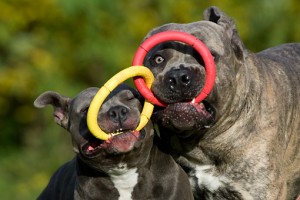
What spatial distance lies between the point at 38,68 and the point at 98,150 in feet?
29.5

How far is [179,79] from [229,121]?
92cm

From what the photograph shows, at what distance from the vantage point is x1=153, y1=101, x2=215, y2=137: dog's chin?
27.6 ft

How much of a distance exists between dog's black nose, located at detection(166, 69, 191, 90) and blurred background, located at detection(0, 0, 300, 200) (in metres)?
8.24

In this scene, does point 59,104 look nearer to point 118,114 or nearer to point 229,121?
point 118,114

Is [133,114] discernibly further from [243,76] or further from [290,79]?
[290,79]

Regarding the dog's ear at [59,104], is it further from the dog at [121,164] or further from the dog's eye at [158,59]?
the dog's eye at [158,59]

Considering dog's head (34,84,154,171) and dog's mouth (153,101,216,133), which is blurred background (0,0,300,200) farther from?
dog's mouth (153,101,216,133)

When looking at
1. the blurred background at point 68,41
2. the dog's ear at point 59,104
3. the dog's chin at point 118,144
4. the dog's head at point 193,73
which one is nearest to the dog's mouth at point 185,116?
the dog's head at point 193,73

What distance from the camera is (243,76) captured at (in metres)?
9.07

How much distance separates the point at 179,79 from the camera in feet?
27.3

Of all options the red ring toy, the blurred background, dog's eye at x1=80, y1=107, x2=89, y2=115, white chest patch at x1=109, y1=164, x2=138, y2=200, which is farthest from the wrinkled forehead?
the blurred background

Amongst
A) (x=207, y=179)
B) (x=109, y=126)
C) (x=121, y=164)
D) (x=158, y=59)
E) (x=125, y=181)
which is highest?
(x=158, y=59)

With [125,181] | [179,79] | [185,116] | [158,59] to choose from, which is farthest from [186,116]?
[125,181]

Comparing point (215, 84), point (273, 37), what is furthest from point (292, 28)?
point (215, 84)
